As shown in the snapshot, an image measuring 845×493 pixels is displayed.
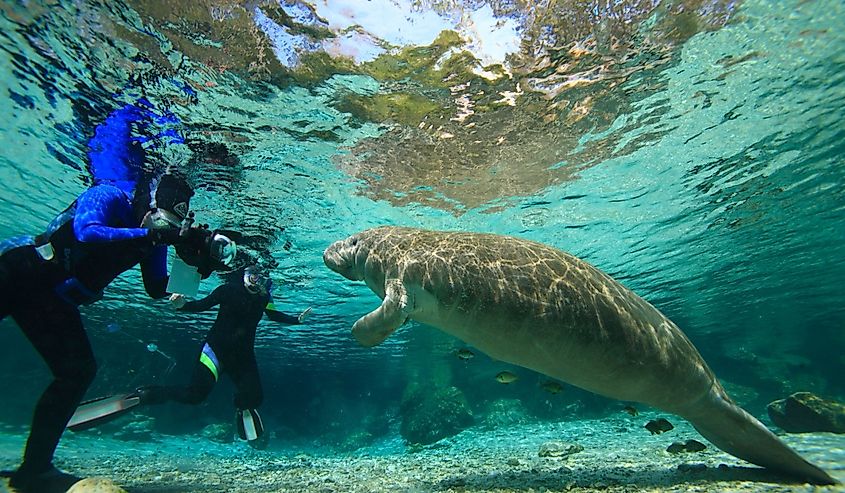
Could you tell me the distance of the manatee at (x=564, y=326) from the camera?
4145mm

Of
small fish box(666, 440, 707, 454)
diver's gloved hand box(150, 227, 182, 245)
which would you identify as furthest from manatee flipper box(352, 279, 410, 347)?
small fish box(666, 440, 707, 454)

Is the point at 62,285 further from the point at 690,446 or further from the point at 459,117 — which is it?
A: the point at 690,446

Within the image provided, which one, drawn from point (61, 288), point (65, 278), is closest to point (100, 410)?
point (61, 288)

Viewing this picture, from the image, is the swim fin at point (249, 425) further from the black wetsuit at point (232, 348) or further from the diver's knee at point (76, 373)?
the diver's knee at point (76, 373)

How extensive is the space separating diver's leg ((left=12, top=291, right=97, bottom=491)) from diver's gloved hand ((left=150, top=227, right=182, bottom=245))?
1469 mm

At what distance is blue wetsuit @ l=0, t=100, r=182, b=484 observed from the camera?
4023 millimetres

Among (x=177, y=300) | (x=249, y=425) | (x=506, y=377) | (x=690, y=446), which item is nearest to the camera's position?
(x=177, y=300)

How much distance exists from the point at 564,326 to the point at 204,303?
297 inches

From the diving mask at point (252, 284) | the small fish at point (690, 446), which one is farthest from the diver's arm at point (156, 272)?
the small fish at point (690, 446)

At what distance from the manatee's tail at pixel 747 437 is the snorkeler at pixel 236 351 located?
6.89 m

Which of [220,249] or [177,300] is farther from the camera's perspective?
[177,300]

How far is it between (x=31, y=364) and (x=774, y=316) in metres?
57.3

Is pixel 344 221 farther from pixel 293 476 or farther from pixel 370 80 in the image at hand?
pixel 293 476

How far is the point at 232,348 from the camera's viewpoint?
8.49m
